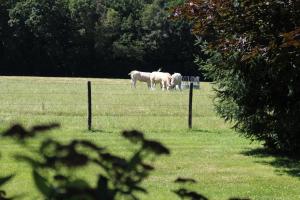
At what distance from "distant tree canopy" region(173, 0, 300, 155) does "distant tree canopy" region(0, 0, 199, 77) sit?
64.4 m

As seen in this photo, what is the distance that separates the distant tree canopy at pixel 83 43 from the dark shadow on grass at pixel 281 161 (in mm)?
64130

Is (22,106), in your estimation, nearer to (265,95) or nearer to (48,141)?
(265,95)

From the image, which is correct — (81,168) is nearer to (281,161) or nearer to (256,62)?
(256,62)

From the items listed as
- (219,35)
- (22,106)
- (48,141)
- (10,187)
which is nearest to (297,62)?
(219,35)

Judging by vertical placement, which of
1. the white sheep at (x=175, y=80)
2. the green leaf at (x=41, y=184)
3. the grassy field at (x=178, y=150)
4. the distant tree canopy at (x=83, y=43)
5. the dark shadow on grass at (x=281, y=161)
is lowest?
the dark shadow on grass at (x=281, y=161)

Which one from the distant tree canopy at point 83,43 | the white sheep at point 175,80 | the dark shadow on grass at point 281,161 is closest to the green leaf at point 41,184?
the dark shadow on grass at point 281,161

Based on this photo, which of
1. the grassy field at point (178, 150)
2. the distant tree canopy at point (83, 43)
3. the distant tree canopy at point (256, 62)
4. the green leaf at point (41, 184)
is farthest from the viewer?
the distant tree canopy at point (83, 43)

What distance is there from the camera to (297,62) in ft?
33.3

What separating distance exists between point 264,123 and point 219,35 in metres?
2.55

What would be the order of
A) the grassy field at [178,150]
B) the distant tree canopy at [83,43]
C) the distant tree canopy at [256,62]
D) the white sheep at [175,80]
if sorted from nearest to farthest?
the grassy field at [178,150] < the distant tree canopy at [256,62] < the white sheep at [175,80] < the distant tree canopy at [83,43]

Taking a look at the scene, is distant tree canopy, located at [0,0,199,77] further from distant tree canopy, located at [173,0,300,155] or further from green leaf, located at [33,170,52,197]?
green leaf, located at [33,170,52,197]

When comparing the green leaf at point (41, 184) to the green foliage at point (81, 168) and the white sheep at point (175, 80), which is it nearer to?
the green foliage at point (81, 168)

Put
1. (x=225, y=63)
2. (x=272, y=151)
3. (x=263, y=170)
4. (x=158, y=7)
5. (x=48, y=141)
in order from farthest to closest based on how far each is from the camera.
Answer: (x=158, y=7)
(x=272, y=151)
(x=225, y=63)
(x=263, y=170)
(x=48, y=141)

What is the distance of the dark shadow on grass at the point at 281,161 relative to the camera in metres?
11.3
